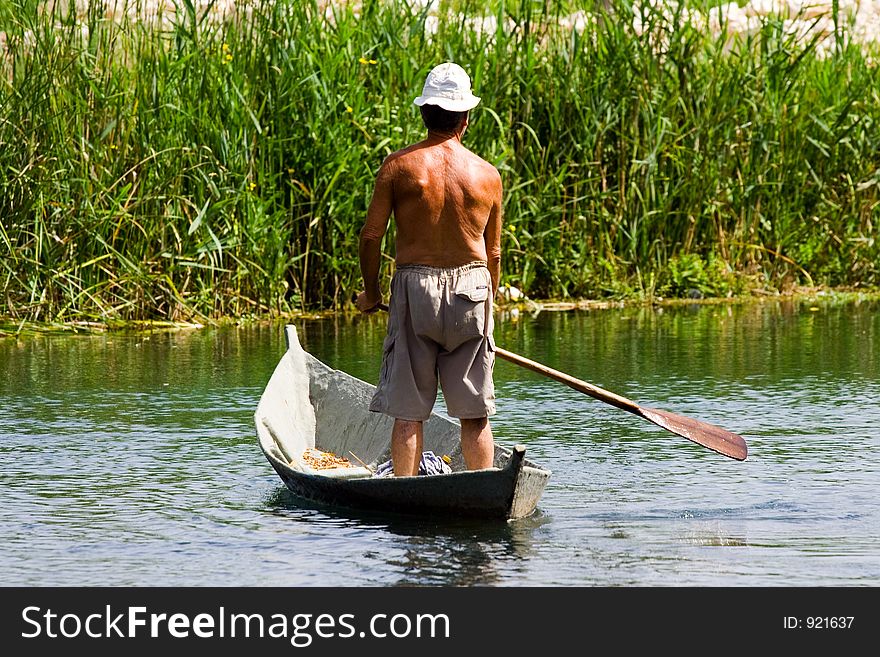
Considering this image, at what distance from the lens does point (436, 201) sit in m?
5.73

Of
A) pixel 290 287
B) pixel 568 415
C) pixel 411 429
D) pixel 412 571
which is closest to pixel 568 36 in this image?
pixel 290 287

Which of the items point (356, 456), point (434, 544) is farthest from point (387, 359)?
point (356, 456)

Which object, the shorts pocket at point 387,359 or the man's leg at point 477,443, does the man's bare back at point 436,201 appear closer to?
the shorts pocket at point 387,359

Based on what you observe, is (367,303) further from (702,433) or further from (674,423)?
(702,433)

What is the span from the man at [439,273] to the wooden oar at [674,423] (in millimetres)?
468

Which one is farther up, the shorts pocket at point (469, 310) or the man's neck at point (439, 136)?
the man's neck at point (439, 136)

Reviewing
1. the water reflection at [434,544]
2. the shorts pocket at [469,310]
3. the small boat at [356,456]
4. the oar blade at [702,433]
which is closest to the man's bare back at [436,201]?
the shorts pocket at [469,310]

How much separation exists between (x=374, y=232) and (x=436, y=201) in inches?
10.5

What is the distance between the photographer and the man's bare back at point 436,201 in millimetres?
5730

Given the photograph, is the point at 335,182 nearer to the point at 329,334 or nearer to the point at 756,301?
the point at 329,334

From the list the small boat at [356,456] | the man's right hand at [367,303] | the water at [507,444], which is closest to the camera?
the water at [507,444]

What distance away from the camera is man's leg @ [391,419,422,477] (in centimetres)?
589

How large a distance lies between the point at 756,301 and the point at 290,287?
3.83m
